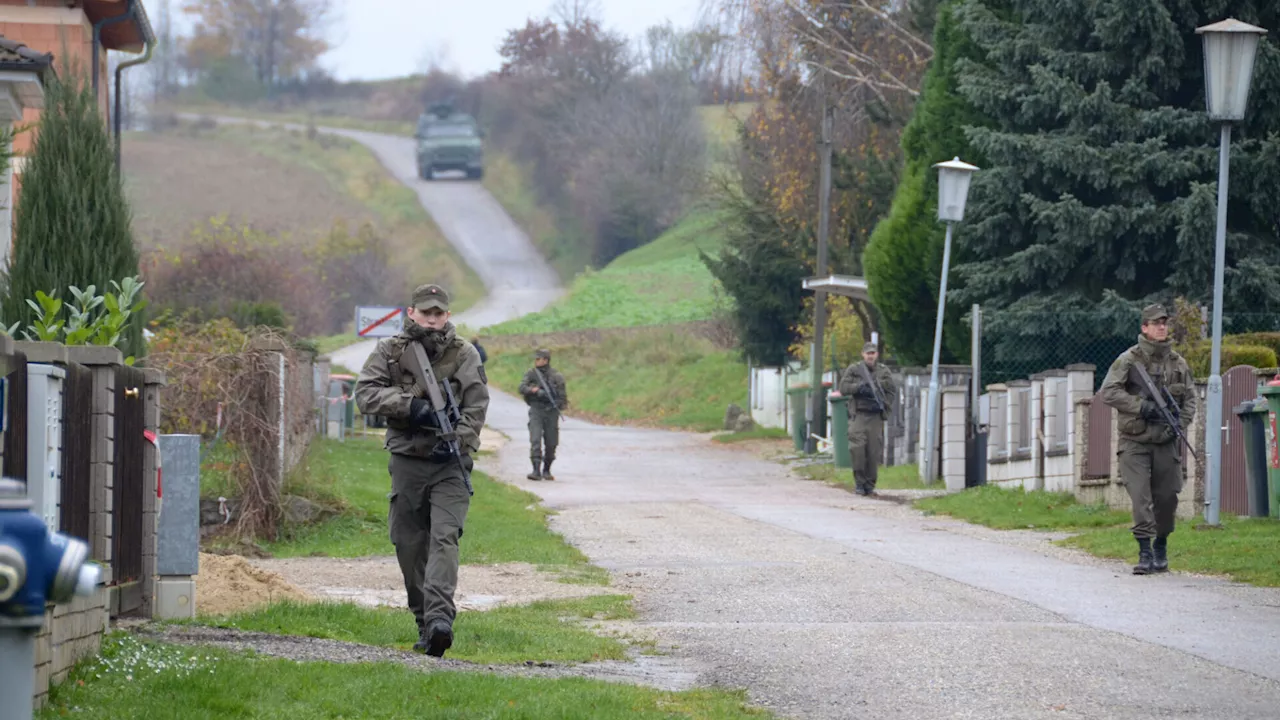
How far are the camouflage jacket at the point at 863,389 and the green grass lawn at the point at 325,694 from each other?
15941 millimetres

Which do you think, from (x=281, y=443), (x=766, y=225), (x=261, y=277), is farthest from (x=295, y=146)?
(x=281, y=443)

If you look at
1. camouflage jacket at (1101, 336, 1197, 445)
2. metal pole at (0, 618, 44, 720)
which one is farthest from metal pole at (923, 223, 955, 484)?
metal pole at (0, 618, 44, 720)

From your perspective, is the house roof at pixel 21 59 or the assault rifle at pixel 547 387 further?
the assault rifle at pixel 547 387

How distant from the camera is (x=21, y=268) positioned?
59.0 feet

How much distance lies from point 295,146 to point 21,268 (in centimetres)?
9177

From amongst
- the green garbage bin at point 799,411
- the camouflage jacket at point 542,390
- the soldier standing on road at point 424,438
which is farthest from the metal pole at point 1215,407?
the green garbage bin at point 799,411

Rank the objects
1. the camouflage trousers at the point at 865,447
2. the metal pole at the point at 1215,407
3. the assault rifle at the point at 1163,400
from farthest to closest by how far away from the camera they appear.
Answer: the camouflage trousers at the point at 865,447 → the metal pole at the point at 1215,407 → the assault rifle at the point at 1163,400

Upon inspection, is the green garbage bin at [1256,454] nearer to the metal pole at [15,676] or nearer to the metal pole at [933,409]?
the metal pole at [933,409]

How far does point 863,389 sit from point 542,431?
5.12m

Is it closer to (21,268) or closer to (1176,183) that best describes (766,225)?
(1176,183)

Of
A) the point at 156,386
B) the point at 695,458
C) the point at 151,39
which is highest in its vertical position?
the point at 151,39

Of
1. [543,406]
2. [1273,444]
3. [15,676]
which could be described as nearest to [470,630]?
[15,676]

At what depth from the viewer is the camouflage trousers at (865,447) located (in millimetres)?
23531

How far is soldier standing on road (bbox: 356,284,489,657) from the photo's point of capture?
946cm
